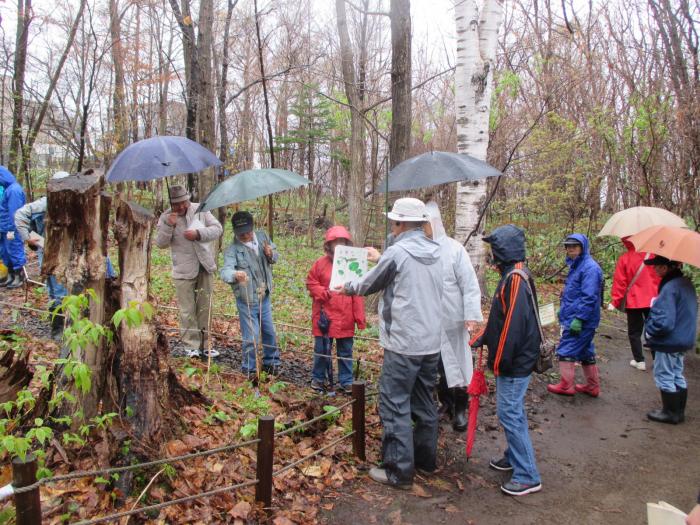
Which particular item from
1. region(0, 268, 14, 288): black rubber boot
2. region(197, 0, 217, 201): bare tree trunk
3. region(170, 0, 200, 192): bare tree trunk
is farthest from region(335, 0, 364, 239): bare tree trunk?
region(0, 268, 14, 288): black rubber boot

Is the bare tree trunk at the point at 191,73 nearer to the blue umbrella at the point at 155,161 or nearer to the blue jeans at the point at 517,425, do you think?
the blue umbrella at the point at 155,161

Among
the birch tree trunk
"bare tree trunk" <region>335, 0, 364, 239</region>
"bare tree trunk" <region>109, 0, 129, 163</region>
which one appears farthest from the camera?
"bare tree trunk" <region>109, 0, 129, 163</region>

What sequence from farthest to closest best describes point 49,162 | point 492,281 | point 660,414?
1. point 49,162
2. point 492,281
3. point 660,414

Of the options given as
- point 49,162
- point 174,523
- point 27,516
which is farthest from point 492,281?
point 49,162

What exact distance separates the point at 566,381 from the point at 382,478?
3212 millimetres

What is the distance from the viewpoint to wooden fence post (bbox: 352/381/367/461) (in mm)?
4242

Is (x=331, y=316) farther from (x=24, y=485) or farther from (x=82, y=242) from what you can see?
(x=24, y=485)

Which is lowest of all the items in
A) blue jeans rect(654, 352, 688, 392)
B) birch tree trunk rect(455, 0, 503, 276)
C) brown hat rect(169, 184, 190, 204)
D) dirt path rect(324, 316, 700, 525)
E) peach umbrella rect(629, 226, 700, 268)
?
dirt path rect(324, 316, 700, 525)

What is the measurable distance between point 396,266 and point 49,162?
21.4 meters

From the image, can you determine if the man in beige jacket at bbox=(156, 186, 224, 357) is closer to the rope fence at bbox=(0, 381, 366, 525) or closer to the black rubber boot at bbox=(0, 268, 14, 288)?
the rope fence at bbox=(0, 381, 366, 525)

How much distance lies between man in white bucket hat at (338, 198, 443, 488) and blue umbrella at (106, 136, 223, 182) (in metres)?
2.52

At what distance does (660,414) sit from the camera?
5484 mm

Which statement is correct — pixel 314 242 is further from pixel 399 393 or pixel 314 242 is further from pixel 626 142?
pixel 399 393

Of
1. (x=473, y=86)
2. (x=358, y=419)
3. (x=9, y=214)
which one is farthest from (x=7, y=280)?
(x=473, y=86)
